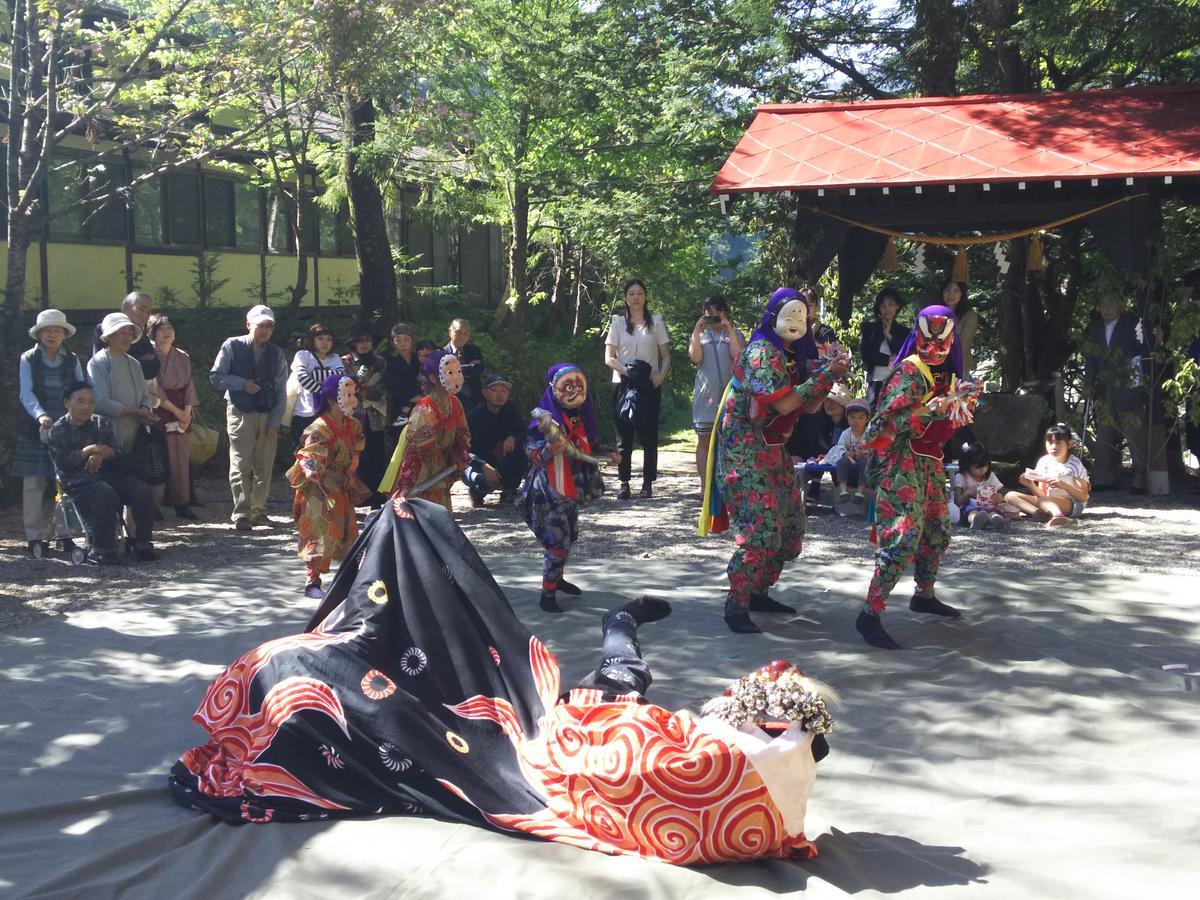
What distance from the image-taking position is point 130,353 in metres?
9.88

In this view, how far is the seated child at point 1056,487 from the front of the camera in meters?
9.73

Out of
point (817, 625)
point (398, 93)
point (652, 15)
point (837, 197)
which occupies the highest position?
point (652, 15)

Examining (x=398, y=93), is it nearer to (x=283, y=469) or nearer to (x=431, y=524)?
(x=283, y=469)

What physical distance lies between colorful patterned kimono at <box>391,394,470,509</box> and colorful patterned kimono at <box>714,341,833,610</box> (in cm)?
189

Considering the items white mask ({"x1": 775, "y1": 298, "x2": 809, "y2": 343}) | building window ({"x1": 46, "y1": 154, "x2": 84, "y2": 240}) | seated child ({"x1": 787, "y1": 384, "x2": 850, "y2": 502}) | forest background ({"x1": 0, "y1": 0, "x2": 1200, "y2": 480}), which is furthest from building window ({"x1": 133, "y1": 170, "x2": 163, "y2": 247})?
white mask ({"x1": 775, "y1": 298, "x2": 809, "y2": 343})

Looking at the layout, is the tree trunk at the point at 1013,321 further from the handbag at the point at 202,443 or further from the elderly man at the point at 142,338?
the elderly man at the point at 142,338

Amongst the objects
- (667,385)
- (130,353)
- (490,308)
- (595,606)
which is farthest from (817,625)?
(490,308)

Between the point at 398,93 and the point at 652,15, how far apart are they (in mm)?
2973

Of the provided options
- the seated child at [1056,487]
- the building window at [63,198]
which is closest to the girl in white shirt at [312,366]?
the seated child at [1056,487]

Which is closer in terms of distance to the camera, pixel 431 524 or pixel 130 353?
pixel 431 524

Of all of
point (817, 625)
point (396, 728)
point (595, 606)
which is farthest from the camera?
point (595, 606)

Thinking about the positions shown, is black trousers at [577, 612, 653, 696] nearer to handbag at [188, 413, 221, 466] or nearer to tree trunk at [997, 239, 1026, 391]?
handbag at [188, 413, 221, 466]

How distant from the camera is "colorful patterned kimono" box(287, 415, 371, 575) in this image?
24.2 feet

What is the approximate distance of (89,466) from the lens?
848cm
